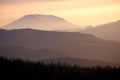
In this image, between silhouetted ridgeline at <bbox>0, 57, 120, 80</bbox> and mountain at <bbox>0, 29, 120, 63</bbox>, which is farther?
mountain at <bbox>0, 29, 120, 63</bbox>

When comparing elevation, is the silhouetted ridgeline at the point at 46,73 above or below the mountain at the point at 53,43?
above

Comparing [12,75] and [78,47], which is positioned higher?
[12,75]

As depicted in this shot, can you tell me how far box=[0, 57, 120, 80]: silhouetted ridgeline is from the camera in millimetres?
31797

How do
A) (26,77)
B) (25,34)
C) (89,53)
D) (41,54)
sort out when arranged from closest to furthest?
(26,77) → (41,54) → (89,53) → (25,34)

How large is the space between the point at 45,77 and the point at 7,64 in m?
3.96

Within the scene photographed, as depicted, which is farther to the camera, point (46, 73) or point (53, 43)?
point (53, 43)

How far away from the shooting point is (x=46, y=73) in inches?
1321

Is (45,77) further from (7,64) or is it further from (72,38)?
(72,38)

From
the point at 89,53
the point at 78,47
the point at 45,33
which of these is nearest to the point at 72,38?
the point at 45,33

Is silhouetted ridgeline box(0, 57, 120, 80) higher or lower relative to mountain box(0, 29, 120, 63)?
higher

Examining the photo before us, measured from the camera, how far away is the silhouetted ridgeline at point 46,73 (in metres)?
31.8

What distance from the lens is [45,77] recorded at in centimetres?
3231

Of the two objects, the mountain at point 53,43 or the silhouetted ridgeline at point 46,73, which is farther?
the mountain at point 53,43

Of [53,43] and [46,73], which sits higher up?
[46,73]
